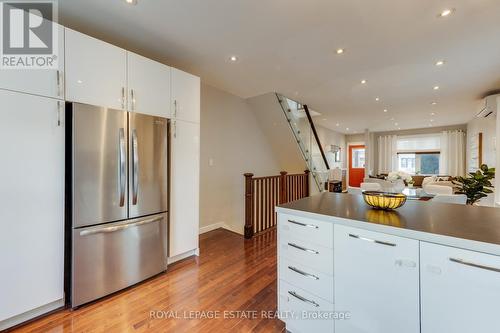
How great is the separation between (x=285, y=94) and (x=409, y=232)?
3.76 m

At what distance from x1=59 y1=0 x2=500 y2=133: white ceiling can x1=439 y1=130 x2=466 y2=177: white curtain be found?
4.62m

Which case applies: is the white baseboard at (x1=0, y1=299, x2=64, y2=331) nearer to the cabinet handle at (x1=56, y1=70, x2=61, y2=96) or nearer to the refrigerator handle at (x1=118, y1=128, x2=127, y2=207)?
the refrigerator handle at (x1=118, y1=128, x2=127, y2=207)

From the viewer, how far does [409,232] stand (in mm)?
1126

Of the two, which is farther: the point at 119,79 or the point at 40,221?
the point at 119,79

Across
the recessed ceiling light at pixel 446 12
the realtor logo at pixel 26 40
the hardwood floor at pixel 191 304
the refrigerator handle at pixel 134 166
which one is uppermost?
the recessed ceiling light at pixel 446 12

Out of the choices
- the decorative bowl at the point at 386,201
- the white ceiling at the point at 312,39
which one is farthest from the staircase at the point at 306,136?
the decorative bowl at the point at 386,201

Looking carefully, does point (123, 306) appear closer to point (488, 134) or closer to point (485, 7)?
point (485, 7)

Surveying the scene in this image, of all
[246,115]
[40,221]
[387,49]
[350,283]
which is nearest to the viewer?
[350,283]

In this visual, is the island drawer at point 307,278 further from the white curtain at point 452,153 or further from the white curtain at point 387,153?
the white curtain at point 387,153

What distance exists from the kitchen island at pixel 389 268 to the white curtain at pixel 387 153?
854cm

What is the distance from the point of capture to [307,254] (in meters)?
1.50

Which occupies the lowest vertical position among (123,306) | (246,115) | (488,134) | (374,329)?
(123,306)

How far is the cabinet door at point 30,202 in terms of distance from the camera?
62.0 inches

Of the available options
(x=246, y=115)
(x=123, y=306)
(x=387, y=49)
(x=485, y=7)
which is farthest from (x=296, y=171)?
(x=123, y=306)
